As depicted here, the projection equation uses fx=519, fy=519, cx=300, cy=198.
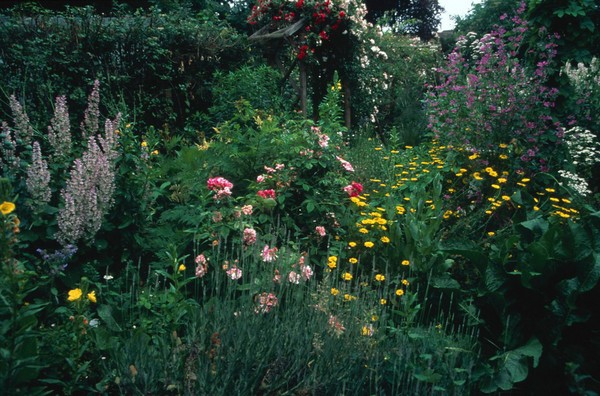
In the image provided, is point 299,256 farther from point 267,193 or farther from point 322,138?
point 322,138

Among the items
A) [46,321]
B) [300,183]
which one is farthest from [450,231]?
[46,321]

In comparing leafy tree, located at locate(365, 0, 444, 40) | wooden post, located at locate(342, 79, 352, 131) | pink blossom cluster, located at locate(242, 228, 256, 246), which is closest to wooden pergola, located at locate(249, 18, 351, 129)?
wooden post, located at locate(342, 79, 352, 131)

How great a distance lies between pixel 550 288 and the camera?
2793 millimetres

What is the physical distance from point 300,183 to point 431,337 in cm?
167

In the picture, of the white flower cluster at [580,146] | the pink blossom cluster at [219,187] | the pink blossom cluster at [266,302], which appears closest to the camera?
the pink blossom cluster at [266,302]

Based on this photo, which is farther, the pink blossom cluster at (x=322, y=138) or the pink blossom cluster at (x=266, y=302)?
the pink blossom cluster at (x=322, y=138)

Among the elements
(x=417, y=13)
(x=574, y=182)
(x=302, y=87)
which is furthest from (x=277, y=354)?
(x=417, y=13)

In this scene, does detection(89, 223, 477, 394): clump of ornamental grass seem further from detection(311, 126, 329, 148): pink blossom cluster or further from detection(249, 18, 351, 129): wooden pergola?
detection(249, 18, 351, 129): wooden pergola

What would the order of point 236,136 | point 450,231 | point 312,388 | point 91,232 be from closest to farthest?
1. point 312,388
2. point 91,232
3. point 450,231
4. point 236,136

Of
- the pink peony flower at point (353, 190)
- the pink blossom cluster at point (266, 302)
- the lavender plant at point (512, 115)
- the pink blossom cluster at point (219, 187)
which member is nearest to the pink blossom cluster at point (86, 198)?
the pink blossom cluster at point (219, 187)

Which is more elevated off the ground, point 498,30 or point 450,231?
point 498,30

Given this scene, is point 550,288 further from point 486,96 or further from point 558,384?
point 486,96

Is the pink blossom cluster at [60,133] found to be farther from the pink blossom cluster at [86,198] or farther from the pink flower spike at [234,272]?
the pink flower spike at [234,272]

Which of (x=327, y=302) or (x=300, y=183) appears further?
(x=300, y=183)
